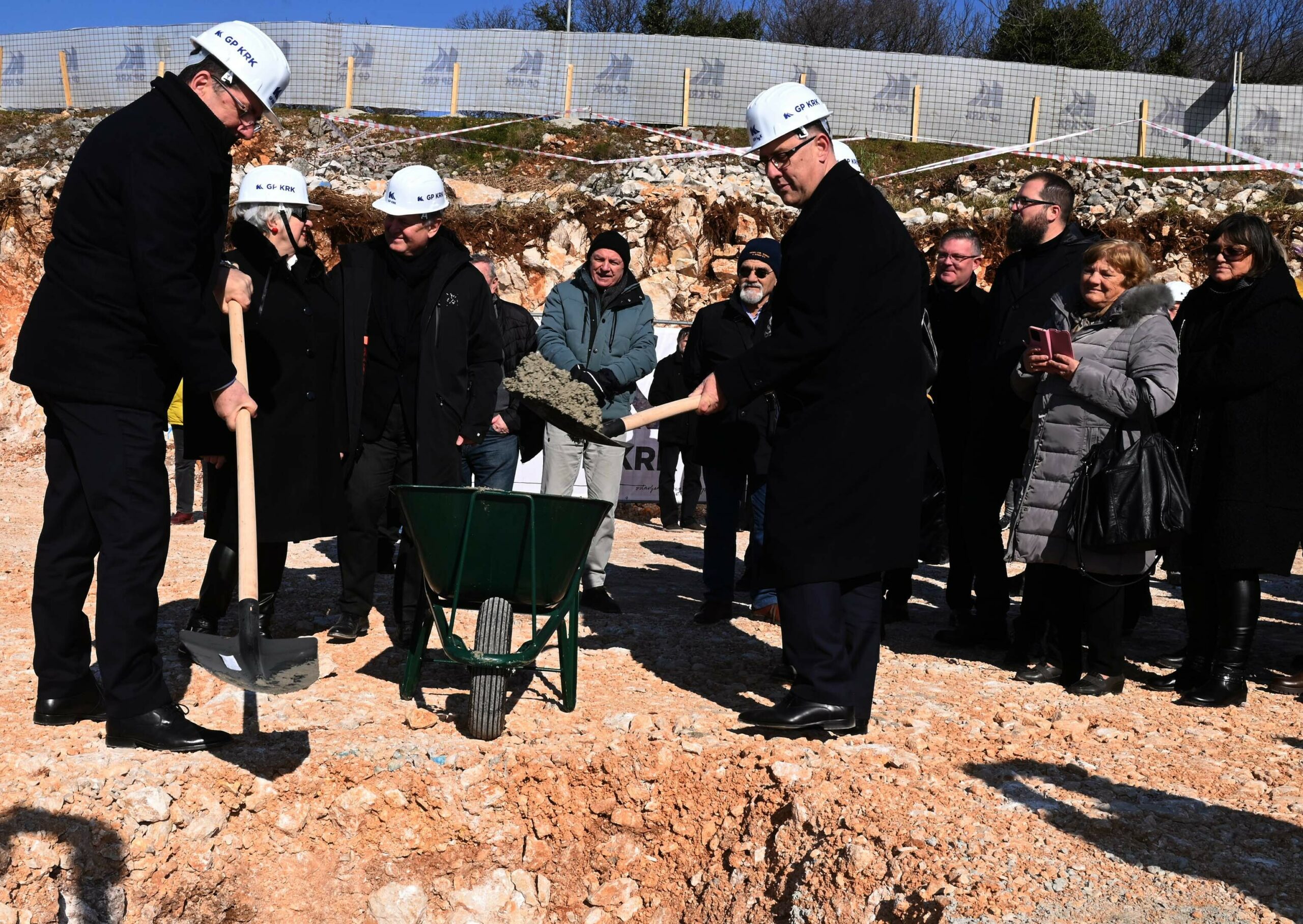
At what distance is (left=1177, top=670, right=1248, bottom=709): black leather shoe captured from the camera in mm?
4922

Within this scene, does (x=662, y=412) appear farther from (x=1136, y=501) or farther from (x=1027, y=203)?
(x=1027, y=203)

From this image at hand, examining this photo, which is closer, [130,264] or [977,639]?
[130,264]

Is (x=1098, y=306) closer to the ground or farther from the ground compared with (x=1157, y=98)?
closer to the ground

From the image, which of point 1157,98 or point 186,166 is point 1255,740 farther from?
point 1157,98

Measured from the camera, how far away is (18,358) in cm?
367

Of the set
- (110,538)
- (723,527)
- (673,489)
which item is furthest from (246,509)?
(673,489)

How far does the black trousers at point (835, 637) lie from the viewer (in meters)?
4.00

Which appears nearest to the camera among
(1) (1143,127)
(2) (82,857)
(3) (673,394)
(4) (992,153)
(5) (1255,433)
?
(2) (82,857)

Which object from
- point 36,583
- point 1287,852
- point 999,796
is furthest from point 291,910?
point 1287,852

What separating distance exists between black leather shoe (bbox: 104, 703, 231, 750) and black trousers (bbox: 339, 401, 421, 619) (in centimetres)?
151

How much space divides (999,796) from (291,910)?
2234 millimetres

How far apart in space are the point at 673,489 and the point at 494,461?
11.3 feet

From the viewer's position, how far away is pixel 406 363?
206 inches

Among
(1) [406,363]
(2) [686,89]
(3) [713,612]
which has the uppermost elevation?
(2) [686,89]
